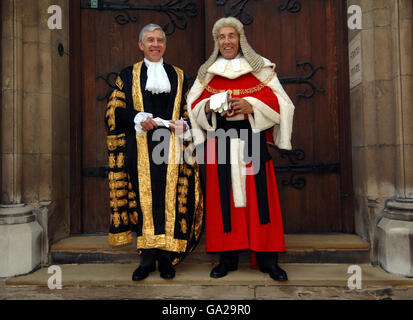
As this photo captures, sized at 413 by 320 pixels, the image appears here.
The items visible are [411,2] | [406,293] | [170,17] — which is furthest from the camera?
[170,17]

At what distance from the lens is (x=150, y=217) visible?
2482 mm

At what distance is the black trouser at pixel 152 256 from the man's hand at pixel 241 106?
114cm

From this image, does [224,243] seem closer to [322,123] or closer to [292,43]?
[322,123]

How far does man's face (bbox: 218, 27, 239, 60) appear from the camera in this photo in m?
2.43

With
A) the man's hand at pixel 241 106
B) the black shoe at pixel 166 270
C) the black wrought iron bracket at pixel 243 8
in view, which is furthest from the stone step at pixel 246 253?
the black wrought iron bracket at pixel 243 8

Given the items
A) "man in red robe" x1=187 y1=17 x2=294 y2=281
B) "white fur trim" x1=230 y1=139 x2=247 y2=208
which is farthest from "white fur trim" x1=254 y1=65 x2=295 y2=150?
"white fur trim" x1=230 y1=139 x2=247 y2=208

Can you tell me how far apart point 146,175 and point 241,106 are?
33.0 inches

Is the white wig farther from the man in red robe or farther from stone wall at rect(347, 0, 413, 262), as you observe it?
stone wall at rect(347, 0, 413, 262)

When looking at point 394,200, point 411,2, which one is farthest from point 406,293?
point 411,2

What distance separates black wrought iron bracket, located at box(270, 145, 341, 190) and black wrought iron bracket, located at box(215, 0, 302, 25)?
133cm

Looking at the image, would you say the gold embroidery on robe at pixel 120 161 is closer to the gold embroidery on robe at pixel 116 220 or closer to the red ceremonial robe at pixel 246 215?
the gold embroidery on robe at pixel 116 220

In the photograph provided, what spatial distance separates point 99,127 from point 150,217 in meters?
1.38

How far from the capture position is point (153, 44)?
98.3 inches

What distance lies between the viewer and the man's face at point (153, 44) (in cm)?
249
